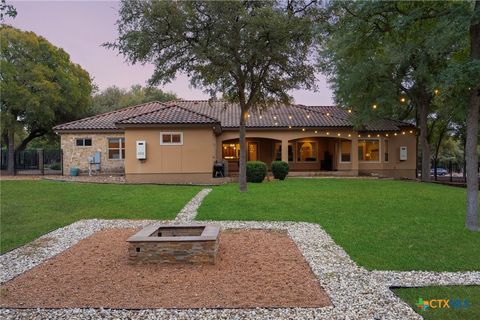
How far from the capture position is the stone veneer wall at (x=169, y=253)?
5953 millimetres

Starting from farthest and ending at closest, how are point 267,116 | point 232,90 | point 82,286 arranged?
point 267,116 → point 232,90 → point 82,286

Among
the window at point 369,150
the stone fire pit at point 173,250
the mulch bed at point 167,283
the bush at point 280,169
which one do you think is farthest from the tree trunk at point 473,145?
the window at point 369,150

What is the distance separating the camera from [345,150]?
25422 millimetres

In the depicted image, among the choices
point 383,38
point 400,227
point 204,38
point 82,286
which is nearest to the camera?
point 82,286

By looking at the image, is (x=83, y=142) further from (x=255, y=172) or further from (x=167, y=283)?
(x=167, y=283)

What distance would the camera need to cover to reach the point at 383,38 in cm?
1127

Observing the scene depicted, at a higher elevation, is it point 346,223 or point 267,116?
point 267,116

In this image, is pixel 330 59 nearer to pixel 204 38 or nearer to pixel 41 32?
pixel 204 38

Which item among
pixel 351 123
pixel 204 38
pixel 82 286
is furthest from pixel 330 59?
pixel 82 286

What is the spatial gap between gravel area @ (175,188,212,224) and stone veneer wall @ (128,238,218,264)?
3.19 m

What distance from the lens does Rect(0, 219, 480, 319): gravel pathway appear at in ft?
13.7

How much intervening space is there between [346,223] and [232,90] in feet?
29.9

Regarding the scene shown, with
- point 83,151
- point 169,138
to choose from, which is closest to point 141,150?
point 169,138

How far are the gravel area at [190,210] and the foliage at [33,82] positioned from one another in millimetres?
16464
